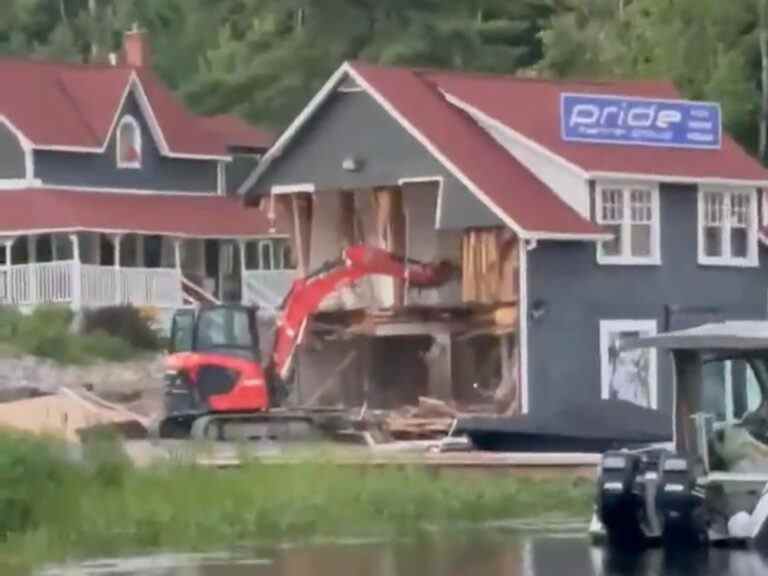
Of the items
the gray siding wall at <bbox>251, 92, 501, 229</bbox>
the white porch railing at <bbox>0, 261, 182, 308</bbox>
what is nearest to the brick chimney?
the white porch railing at <bbox>0, 261, 182, 308</bbox>

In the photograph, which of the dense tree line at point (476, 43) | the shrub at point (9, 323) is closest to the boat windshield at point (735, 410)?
the shrub at point (9, 323)

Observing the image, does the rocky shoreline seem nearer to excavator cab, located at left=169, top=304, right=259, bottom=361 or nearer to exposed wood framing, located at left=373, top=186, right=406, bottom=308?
excavator cab, located at left=169, top=304, right=259, bottom=361

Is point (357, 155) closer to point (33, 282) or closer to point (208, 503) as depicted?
point (33, 282)

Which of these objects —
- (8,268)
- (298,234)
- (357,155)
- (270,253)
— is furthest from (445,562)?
(270,253)

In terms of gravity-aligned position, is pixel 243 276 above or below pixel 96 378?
above

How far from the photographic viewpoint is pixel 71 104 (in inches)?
2798

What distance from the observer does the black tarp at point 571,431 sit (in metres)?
41.2

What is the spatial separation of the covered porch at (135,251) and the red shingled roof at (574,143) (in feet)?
24.1

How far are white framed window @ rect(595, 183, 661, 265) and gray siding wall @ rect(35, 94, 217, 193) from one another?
58.7ft

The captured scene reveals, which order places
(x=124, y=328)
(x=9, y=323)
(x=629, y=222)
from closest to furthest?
(x=629, y=222) < (x=9, y=323) < (x=124, y=328)

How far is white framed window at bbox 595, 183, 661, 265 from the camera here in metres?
56.5

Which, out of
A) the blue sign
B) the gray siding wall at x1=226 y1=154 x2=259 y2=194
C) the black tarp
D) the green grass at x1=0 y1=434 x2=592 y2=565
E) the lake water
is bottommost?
the lake water

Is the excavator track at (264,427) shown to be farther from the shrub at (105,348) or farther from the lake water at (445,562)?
the lake water at (445,562)

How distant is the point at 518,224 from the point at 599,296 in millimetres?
2822
